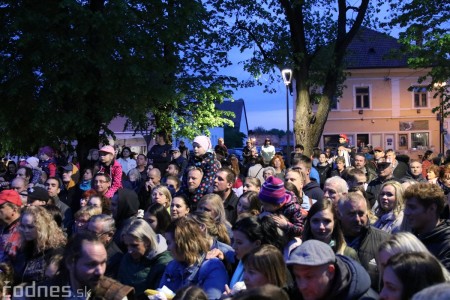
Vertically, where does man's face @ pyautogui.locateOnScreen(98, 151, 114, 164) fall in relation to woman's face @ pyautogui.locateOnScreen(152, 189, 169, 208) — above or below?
above

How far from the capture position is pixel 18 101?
49.5 feet

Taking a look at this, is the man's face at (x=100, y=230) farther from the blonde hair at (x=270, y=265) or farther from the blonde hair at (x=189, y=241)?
the blonde hair at (x=270, y=265)

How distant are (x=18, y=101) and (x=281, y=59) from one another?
9129 millimetres

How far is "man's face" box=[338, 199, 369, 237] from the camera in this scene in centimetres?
502

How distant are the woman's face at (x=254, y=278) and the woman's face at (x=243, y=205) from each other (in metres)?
2.73

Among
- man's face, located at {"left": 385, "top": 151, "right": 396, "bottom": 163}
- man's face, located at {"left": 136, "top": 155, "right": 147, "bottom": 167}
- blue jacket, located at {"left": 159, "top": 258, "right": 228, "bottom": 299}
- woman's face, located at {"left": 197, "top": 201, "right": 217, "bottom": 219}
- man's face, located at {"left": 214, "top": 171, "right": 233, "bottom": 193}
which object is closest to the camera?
blue jacket, located at {"left": 159, "top": 258, "right": 228, "bottom": 299}

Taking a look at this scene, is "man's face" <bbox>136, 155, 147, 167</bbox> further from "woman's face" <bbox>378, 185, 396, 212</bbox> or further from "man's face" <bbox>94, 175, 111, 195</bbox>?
"woman's face" <bbox>378, 185, 396, 212</bbox>

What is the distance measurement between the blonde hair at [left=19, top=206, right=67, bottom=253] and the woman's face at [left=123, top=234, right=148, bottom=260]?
26.9 inches

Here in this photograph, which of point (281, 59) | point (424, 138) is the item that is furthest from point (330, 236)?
point (424, 138)

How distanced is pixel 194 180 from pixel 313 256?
4.55 m

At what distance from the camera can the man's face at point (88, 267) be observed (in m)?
3.76

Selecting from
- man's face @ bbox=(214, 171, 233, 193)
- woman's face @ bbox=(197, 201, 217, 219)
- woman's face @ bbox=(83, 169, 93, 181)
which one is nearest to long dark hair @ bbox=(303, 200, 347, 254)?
woman's face @ bbox=(197, 201, 217, 219)

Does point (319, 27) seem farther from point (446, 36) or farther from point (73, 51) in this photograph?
point (73, 51)

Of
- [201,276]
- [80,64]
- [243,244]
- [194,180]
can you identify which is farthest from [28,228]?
[80,64]
